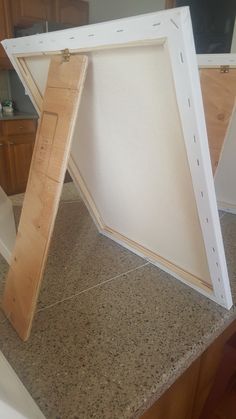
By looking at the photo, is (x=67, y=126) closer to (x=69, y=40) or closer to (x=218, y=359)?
(x=69, y=40)

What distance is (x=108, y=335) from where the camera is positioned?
50 cm

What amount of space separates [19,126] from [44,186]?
2.62 metres

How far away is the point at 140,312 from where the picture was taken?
0.56 metres

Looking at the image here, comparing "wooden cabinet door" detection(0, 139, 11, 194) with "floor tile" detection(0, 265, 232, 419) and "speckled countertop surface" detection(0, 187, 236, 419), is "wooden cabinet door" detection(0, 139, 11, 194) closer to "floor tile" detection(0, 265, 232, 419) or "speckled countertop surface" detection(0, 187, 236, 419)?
"speckled countertop surface" detection(0, 187, 236, 419)

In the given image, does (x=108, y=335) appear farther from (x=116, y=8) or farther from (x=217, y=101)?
(x=116, y=8)

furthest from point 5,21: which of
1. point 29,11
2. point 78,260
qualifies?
point 78,260

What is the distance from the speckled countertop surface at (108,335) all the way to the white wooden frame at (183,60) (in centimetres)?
11

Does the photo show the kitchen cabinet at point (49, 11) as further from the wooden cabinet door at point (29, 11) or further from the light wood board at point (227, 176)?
the light wood board at point (227, 176)

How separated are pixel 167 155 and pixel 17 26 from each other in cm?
309

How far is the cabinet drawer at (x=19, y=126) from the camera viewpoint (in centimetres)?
273

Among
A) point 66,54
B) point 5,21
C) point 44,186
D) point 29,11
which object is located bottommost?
point 44,186

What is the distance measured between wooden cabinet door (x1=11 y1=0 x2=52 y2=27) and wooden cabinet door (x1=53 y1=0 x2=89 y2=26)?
0.27 ft

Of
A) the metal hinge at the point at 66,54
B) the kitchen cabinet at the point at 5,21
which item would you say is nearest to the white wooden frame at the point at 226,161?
the metal hinge at the point at 66,54

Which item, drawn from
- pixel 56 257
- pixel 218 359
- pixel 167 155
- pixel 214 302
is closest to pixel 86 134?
pixel 167 155
